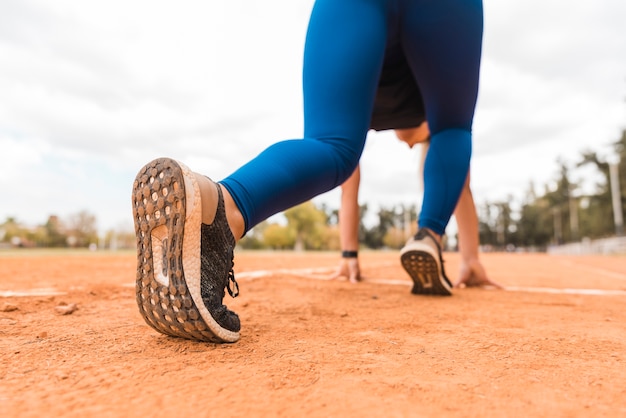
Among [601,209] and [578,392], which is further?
[601,209]

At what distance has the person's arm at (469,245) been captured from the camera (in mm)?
2201

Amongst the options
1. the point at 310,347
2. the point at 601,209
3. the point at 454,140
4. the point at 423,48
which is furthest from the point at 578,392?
the point at 601,209

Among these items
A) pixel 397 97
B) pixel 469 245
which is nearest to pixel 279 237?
pixel 469 245

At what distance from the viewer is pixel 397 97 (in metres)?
1.84

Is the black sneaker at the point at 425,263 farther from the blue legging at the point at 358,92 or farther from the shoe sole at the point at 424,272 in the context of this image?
the blue legging at the point at 358,92

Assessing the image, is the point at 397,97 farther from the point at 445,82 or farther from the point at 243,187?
the point at 243,187

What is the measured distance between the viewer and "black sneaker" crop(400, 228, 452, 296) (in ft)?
4.94

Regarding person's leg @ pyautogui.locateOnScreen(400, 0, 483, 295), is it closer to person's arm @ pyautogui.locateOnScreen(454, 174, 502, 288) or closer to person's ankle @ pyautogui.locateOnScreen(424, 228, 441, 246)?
person's ankle @ pyautogui.locateOnScreen(424, 228, 441, 246)

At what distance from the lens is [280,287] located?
6.38 feet

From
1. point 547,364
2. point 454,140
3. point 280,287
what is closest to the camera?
point 547,364

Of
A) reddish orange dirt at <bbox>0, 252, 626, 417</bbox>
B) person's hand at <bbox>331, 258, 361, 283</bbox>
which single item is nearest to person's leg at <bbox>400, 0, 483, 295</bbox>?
reddish orange dirt at <bbox>0, 252, 626, 417</bbox>

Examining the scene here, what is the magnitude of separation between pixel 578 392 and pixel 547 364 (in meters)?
0.14

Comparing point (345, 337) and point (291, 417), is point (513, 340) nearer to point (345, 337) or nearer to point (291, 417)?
point (345, 337)

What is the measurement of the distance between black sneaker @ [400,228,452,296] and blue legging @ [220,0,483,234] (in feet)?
0.34
